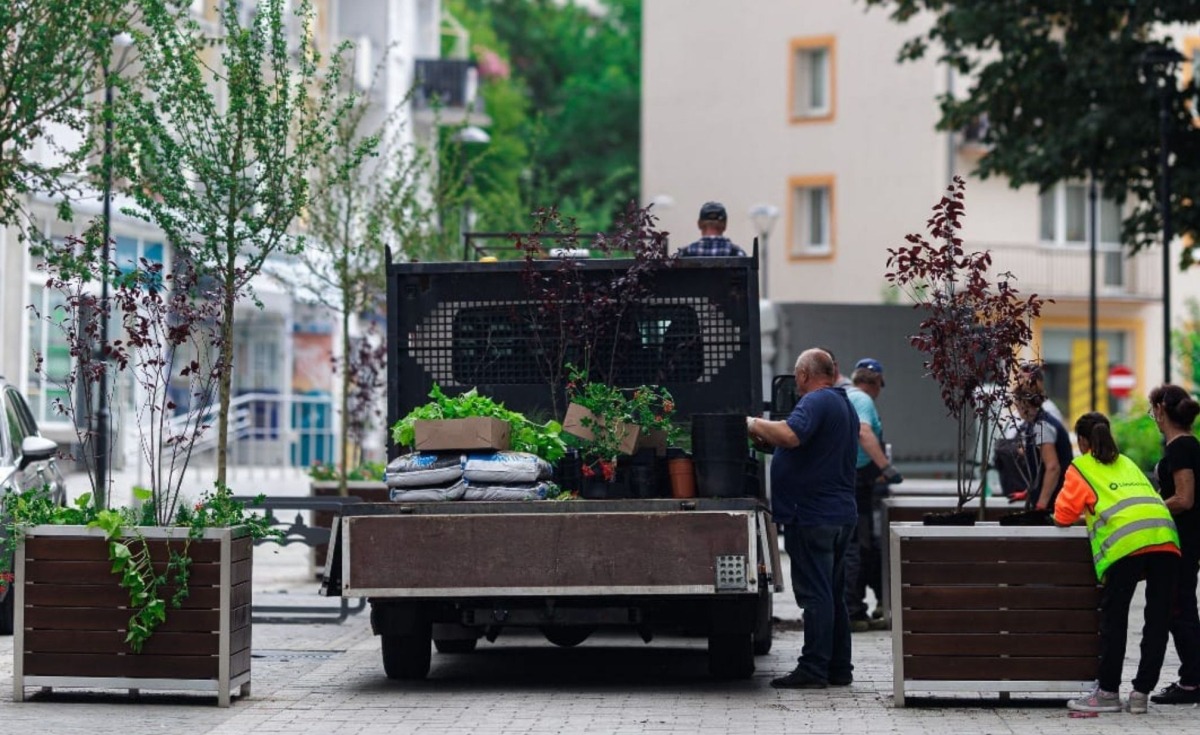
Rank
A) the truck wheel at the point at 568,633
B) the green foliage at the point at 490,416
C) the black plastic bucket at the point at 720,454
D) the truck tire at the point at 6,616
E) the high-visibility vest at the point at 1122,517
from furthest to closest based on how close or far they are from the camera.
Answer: the truck tire at the point at 6,616, the truck wheel at the point at 568,633, the green foliage at the point at 490,416, the black plastic bucket at the point at 720,454, the high-visibility vest at the point at 1122,517

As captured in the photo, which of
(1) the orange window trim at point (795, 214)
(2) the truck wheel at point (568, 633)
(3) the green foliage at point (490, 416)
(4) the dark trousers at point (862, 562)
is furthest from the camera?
(1) the orange window trim at point (795, 214)

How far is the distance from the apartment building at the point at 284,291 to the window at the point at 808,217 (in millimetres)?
8049

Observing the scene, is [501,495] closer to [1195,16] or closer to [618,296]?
[618,296]

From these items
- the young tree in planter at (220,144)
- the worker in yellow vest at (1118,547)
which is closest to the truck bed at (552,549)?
the worker in yellow vest at (1118,547)

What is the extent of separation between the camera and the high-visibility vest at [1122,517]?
10.8 metres

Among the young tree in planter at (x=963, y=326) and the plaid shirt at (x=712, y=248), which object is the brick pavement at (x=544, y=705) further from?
the plaid shirt at (x=712, y=248)

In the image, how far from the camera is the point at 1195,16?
23.2m

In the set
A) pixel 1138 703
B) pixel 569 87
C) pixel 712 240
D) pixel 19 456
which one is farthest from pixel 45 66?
pixel 569 87

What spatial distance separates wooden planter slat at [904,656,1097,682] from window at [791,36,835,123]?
4137 cm

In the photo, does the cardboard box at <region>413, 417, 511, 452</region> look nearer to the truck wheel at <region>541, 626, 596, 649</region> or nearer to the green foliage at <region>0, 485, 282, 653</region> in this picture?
the green foliage at <region>0, 485, 282, 653</region>

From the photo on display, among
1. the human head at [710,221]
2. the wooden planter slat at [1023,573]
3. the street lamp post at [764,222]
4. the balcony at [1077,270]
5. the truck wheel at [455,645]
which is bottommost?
the truck wheel at [455,645]

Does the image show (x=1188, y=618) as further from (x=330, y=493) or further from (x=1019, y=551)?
(x=330, y=493)

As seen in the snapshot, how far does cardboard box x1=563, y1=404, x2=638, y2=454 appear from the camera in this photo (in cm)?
1211

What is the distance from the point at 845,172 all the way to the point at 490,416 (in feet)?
131
